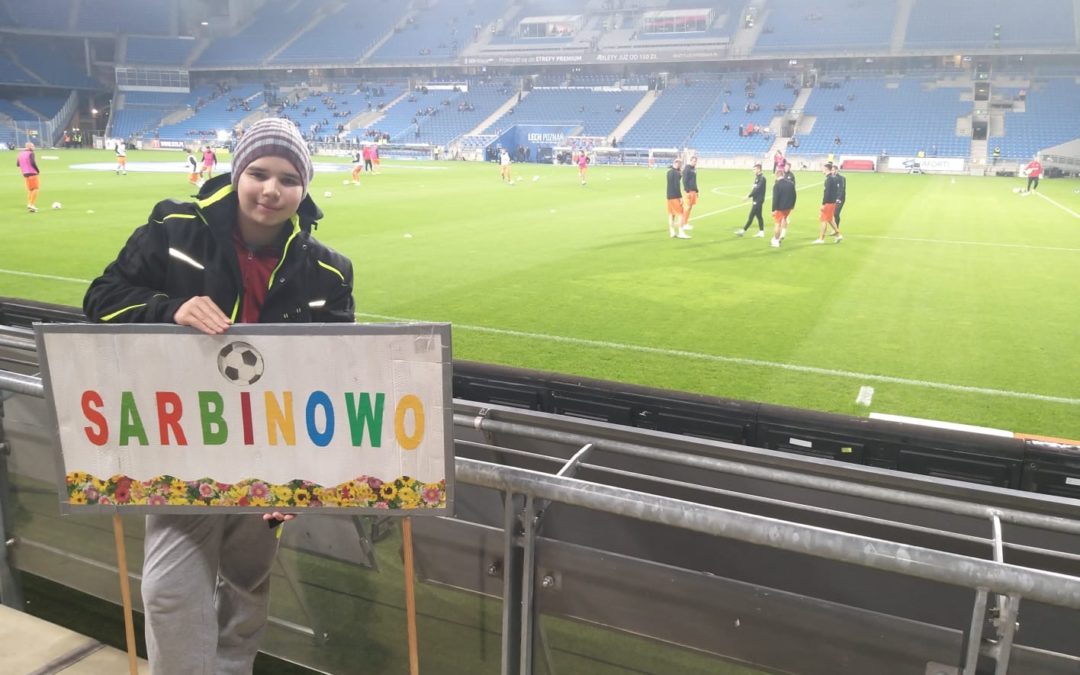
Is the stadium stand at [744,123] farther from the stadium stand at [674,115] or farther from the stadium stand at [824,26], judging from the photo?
the stadium stand at [824,26]

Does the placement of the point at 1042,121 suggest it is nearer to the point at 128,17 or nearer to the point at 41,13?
the point at 128,17

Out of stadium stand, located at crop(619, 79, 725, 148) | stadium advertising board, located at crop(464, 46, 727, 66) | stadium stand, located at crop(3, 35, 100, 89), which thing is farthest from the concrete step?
stadium stand, located at crop(3, 35, 100, 89)

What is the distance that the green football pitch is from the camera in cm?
742

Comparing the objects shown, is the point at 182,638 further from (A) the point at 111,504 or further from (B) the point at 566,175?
(B) the point at 566,175

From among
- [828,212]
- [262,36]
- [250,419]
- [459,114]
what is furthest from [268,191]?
[262,36]

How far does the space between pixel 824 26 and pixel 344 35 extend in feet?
141

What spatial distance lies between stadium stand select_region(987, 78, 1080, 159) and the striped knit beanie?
49.5 metres

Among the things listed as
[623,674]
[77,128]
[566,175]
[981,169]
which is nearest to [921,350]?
[623,674]

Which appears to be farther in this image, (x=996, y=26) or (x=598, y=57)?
(x=598, y=57)

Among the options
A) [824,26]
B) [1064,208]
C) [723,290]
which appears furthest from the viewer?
[824,26]

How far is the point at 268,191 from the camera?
7.50ft

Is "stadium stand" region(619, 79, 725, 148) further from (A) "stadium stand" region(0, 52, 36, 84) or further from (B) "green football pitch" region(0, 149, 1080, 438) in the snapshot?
(A) "stadium stand" region(0, 52, 36, 84)

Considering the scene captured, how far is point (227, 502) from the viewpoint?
2137mm

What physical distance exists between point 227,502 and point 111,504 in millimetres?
332
